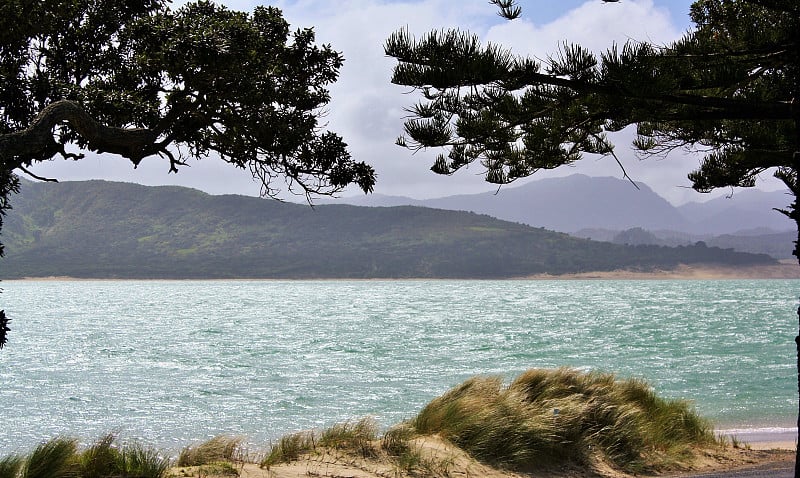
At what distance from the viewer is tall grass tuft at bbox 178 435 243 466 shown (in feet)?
27.6

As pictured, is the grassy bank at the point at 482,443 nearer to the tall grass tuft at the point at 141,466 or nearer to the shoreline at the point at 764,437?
the tall grass tuft at the point at 141,466

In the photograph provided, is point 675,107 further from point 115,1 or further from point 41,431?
point 41,431

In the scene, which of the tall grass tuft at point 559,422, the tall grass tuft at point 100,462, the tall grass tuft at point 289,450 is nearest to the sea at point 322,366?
the tall grass tuft at point 559,422

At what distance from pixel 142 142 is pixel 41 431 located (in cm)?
1387

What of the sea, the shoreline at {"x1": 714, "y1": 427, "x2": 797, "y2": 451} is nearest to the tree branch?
the sea

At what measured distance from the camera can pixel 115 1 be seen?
8727 millimetres

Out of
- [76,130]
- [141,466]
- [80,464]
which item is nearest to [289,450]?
[141,466]

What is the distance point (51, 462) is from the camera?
7543 millimetres

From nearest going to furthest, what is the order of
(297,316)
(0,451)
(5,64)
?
(5,64) < (0,451) < (297,316)

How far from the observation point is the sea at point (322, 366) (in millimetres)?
19109

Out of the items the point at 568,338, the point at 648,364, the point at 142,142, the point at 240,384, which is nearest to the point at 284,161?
the point at 142,142

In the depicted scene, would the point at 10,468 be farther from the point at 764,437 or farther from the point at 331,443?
the point at 764,437

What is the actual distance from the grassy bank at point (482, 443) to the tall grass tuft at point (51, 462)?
0.01m

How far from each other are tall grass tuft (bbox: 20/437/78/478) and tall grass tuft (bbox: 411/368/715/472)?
4.25 m
